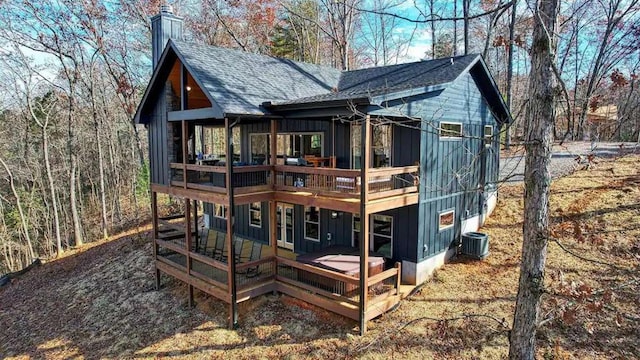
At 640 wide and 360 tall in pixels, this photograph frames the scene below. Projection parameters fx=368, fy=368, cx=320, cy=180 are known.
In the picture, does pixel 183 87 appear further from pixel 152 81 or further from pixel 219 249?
pixel 219 249

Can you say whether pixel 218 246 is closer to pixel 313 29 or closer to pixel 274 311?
pixel 274 311

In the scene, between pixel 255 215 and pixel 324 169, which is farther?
pixel 255 215

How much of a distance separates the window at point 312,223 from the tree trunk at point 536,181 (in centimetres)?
805

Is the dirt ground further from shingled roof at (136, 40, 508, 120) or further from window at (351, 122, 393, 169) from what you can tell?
shingled roof at (136, 40, 508, 120)

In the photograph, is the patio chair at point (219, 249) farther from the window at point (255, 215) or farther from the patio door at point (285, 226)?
the patio door at point (285, 226)

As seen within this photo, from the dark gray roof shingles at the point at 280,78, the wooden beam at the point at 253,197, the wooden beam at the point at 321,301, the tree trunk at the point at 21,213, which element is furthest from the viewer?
the tree trunk at the point at 21,213

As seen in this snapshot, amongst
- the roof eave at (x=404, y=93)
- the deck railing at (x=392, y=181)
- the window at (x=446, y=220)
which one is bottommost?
the window at (x=446, y=220)

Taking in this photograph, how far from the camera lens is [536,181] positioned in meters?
4.68

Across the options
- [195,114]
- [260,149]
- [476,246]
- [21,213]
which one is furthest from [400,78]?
[21,213]

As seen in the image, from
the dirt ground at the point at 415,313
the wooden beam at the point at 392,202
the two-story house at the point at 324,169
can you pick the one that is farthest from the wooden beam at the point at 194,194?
the wooden beam at the point at 392,202

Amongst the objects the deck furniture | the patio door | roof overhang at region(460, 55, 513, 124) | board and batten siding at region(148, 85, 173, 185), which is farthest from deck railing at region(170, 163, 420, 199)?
roof overhang at region(460, 55, 513, 124)

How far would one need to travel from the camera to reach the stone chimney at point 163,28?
40.6 feet

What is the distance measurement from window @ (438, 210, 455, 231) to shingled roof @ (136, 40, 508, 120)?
159 inches

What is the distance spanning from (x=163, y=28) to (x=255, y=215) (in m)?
7.39
